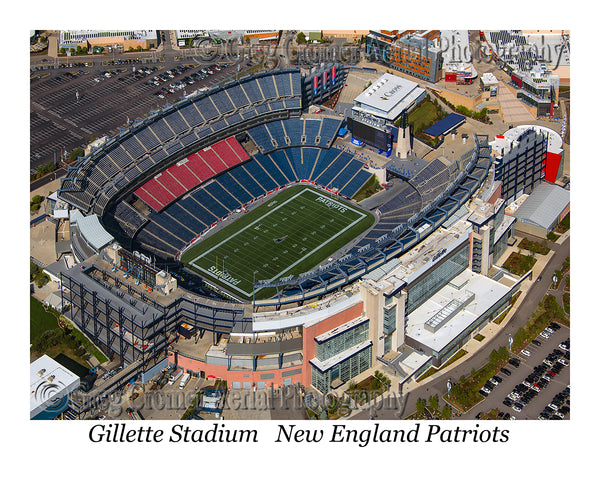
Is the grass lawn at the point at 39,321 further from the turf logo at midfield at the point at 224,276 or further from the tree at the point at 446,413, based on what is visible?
the tree at the point at 446,413

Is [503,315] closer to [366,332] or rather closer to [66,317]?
[366,332]

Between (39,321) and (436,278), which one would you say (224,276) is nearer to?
(39,321)

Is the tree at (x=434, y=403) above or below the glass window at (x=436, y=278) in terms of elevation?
below

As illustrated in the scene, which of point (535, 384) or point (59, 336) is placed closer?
point (535, 384)

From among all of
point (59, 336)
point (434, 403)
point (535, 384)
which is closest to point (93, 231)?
point (59, 336)

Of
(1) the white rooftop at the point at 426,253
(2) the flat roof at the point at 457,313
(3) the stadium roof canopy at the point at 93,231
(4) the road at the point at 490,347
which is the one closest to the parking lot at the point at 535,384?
(4) the road at the point at 490,347
